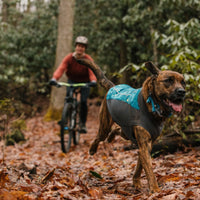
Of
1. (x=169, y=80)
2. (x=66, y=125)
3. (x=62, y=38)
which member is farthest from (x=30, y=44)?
(x=169, y=80)

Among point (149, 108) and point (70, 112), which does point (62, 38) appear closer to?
point (70, 112)

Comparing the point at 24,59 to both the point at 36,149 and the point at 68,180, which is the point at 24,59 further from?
the point at 68,180

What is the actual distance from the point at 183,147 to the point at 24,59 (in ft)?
30.5

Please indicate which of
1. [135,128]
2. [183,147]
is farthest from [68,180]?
[183,147]

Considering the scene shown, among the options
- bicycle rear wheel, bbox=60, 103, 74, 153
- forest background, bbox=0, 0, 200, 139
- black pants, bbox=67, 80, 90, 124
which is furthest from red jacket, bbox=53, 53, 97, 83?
forest background, bbox=0, 0, 200, 139

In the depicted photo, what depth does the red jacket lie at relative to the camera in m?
6.21

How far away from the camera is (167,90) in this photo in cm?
272

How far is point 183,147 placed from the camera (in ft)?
16.4

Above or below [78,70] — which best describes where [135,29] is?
above

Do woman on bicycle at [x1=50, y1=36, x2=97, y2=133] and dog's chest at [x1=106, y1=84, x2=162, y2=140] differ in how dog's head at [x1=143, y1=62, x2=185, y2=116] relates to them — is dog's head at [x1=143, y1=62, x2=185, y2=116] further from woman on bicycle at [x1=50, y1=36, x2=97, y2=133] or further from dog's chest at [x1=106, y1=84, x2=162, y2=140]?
woman on bicycle at [x1=50, y1=36, x2=97, y2=133]

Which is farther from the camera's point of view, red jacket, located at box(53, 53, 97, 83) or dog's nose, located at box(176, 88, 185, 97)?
red jacket, located at box(53, 53, 97, 83)

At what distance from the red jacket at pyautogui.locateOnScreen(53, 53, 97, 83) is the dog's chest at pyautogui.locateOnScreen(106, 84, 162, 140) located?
9.54 feet

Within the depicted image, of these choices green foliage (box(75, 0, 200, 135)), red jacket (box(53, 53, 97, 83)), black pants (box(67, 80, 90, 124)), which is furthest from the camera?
green foliage (box(75, 0, 200, 135))

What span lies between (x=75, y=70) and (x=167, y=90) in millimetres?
3900
